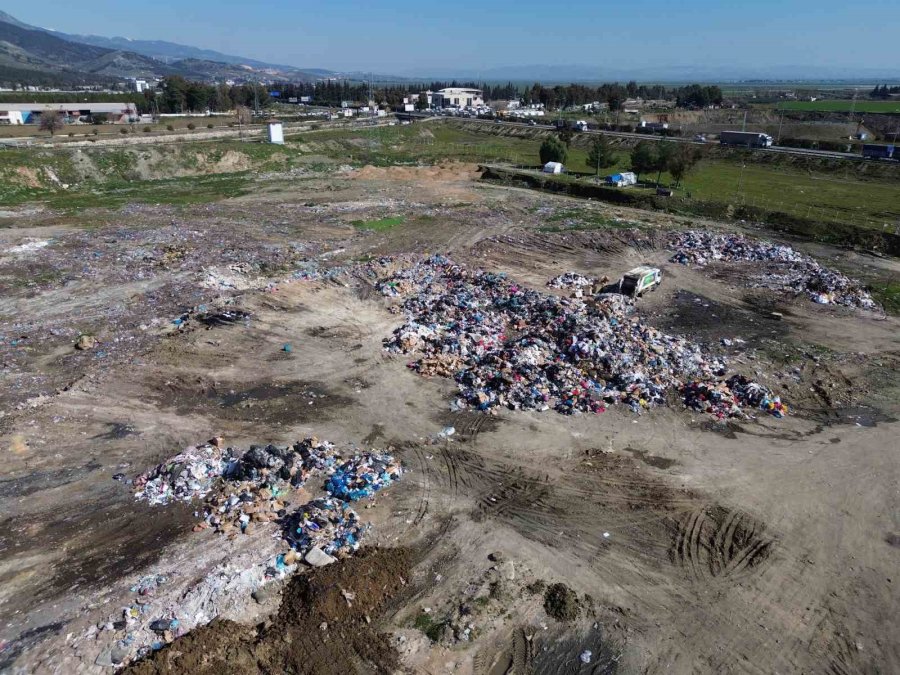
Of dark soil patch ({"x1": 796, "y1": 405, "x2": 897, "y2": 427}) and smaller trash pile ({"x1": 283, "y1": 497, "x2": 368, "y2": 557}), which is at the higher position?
dark soil patch ({"x1": 796, "y1": 405, "x2": 897, "y2": 427})

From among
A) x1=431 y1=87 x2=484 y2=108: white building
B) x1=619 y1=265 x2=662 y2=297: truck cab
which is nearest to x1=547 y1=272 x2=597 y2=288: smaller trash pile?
x1=619 y1=265 x2=662 y2=297: truck cab

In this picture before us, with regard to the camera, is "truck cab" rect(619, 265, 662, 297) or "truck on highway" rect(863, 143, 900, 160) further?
"truck on highway" rect(863, 143, 900, 160)

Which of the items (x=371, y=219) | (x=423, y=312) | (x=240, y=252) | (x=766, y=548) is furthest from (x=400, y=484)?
(x=371, y=219)

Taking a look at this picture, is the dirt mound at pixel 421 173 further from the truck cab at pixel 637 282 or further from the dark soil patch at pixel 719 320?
the dark soil patch at pixel 719 320

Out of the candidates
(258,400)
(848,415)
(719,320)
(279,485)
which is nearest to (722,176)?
(719,320)

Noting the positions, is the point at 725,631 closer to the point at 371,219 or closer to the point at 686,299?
the point at 686,299

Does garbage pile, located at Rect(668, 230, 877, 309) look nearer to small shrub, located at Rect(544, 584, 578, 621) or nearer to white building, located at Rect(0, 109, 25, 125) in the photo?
small shrub, located at Rect(544, 584, 578, 621)

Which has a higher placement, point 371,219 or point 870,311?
point 371,219
